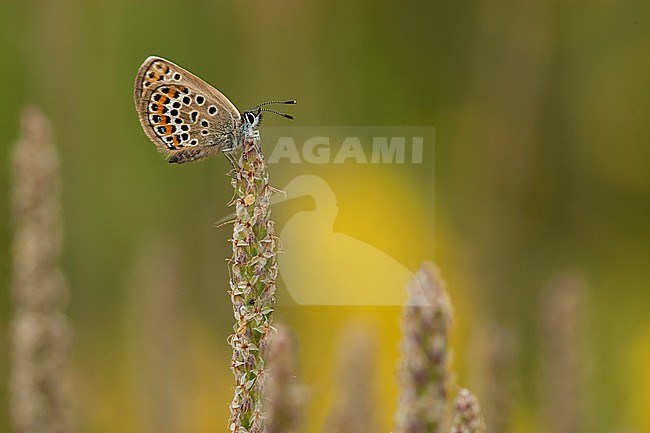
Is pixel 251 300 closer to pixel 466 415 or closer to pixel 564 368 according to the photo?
pixel 466 415

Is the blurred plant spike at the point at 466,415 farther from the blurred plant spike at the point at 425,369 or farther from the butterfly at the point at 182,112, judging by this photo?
the butterfly at the point at 182,112

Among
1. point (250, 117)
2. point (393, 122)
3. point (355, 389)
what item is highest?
point (393, 122)

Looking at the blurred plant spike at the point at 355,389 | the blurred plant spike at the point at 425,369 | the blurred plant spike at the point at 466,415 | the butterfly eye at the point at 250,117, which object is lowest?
the blurred plant spike at the point at 355,389

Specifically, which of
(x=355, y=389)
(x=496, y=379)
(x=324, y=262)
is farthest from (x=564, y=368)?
(x=324, y=262)

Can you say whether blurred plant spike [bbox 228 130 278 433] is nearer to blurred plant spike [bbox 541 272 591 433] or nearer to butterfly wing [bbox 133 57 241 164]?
butterfly wing [bbox 133 57 241 164]

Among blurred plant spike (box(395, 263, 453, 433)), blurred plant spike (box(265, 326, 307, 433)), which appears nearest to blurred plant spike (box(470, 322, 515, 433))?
blurred plant spike (box(265, 326, 307, 433))

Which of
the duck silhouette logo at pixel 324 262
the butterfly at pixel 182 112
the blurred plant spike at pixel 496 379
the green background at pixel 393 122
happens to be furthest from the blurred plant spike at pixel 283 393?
the green background at pixel 393 122

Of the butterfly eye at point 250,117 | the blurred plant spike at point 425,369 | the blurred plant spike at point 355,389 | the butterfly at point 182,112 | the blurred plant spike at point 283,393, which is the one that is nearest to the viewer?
the blurred plant spike at point 425,369

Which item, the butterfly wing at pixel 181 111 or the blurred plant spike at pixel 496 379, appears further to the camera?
the butterfly wing at pixel 181 111
